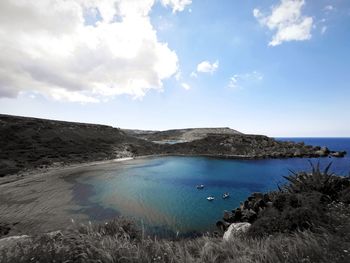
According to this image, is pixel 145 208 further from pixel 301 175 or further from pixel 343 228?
pixel 343 228

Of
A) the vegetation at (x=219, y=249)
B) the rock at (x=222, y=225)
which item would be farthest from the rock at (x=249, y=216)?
the vegetation at (x=219, y=249)

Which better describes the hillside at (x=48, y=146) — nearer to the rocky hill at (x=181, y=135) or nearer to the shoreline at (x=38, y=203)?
the shoreline at (x=38, y=203)

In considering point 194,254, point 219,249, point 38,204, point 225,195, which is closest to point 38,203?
point 38,204

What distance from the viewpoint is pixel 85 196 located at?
83.3ft

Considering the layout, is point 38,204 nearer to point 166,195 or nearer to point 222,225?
point 166,195

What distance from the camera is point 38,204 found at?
22.1m

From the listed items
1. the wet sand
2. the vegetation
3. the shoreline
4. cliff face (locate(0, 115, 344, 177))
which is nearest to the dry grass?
the vegetation

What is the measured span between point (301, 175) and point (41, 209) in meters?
20.0

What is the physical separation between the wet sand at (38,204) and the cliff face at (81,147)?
26.5 feet

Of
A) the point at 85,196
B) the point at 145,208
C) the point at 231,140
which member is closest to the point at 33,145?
the point at 85,196

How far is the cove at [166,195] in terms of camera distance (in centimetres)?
1747

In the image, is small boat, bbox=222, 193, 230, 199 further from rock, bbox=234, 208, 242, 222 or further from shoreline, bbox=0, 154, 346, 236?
shoreline, bbox=0, 154, 346, 236

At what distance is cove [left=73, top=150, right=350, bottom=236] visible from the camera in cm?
1747

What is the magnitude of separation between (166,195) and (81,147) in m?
41.1
